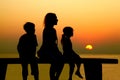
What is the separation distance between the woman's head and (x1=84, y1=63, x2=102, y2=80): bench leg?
1656 mm

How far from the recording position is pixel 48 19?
1022 cm

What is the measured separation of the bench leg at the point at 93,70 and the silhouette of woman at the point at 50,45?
3.45 feet

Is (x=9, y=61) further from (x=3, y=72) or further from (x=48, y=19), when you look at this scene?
(x=48, y=19)

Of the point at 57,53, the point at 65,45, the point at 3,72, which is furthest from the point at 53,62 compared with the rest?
the point at 3,72

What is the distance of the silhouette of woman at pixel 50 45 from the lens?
10.1 m

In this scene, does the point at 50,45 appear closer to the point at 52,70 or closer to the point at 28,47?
the point at 28,47

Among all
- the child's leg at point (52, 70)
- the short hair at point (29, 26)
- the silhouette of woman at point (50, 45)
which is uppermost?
the short hair at point (29, 26)

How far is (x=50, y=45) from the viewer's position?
1026 centimetres

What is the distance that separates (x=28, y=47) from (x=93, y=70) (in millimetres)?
2198

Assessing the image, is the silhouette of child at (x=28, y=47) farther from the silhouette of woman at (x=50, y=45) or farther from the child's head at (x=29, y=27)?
the silhouette of woman at (x=50, y=45)

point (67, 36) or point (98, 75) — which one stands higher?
point (67, 36)

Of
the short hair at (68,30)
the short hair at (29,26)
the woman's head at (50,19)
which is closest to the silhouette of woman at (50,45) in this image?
the woman's head at (50,19)

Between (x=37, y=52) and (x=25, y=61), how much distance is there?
1.96ft

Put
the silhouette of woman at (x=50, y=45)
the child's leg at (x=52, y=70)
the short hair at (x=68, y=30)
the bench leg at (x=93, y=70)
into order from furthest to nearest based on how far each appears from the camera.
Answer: the short hair at (x=68, y=30) → the bench leg at (x=93, y=70) → the silhouette of woman at (x=50, y=45) → the child's leg at (x=52, y=70)
